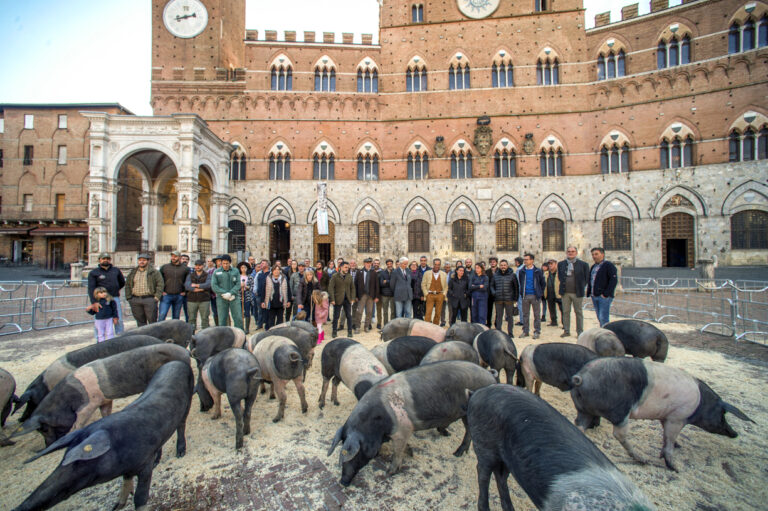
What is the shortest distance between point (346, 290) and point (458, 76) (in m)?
24.0

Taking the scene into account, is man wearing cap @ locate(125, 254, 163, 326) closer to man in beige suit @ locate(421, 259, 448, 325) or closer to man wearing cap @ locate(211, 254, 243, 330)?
man wearing cap @ locate(211, 254, 243, 330)

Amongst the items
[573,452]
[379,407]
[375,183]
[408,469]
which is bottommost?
[408,469]

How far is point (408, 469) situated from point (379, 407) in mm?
873

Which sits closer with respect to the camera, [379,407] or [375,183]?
[379,407]

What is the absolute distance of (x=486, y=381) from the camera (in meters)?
4.03

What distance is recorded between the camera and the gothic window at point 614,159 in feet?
80.4

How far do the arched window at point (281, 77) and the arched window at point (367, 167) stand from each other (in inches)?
322

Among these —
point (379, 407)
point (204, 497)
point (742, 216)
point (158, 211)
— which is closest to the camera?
point (204, 497)

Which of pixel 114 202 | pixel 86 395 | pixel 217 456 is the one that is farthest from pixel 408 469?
pixel 114 202

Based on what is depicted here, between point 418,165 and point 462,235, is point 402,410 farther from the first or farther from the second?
point 418,165

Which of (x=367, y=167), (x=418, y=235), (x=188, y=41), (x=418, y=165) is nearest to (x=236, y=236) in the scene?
(x=367, y=167)

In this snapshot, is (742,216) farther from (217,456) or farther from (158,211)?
(158,211)

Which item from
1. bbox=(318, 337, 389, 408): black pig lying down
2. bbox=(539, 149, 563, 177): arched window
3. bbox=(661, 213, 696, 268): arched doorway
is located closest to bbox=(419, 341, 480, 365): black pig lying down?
bbox=(318, 337, 389, 408): black pig lying down

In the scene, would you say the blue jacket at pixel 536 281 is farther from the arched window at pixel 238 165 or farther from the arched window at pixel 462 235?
the arched window at pixel 238 165
